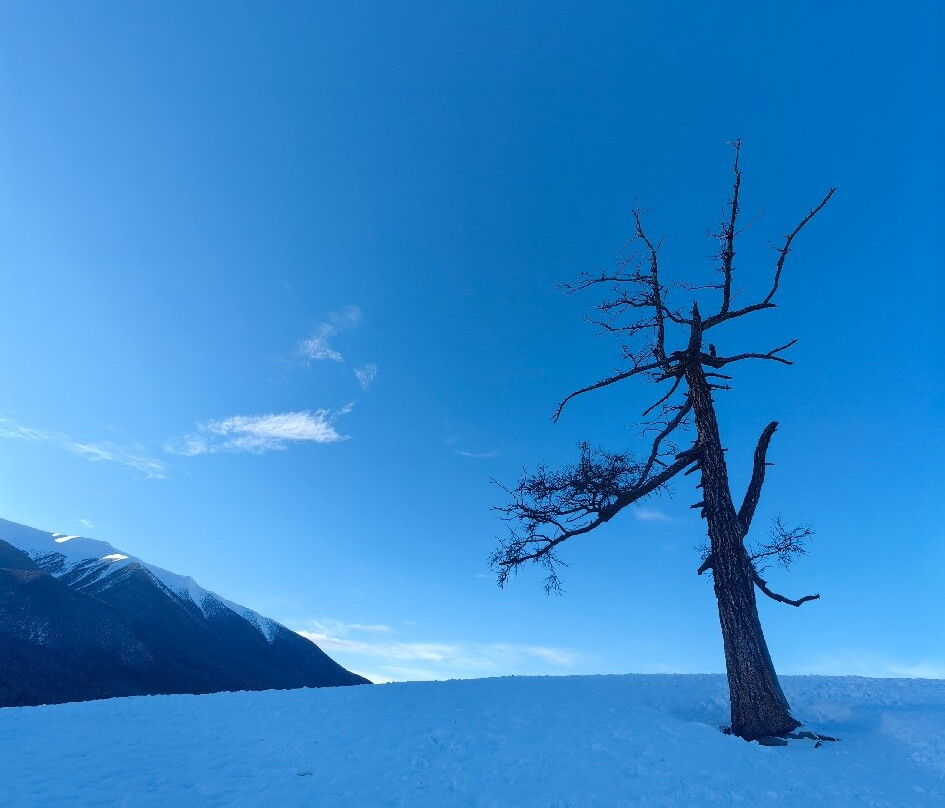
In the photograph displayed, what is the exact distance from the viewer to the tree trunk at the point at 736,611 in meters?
9.79

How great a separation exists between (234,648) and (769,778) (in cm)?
15190

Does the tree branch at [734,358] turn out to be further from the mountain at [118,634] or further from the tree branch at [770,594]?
the mountain at [118,634]

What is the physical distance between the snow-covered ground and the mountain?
52596 mm

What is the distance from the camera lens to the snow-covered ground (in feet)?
24.0

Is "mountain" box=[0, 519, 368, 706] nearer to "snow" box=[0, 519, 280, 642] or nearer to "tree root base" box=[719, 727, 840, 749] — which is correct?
"snow" box=[0, 519, 280, 642]

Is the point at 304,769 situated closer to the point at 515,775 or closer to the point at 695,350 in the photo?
the point at 515,775

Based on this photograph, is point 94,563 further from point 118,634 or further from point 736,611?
point 736,611

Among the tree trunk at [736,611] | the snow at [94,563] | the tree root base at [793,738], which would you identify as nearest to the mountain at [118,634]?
the snow at [94,563]

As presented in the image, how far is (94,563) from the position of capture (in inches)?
5536

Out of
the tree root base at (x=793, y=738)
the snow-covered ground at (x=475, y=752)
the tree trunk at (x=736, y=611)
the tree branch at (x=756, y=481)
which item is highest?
the tree branch at (x=756, y=481)

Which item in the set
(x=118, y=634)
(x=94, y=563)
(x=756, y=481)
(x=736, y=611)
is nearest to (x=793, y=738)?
(x=736, y=611)

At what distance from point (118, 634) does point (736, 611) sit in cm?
11830

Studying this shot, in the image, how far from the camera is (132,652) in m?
92.1

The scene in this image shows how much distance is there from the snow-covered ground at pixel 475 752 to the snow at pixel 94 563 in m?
156
